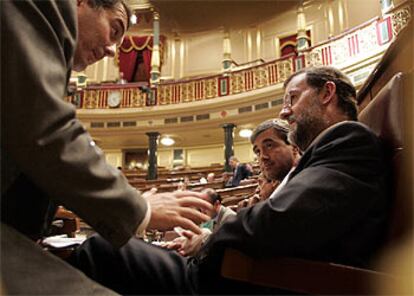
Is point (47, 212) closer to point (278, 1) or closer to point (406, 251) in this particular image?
point (406, 251)

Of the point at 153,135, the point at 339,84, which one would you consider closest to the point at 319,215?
the point at 339,84

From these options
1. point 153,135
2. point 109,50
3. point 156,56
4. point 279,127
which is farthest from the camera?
point 156,56

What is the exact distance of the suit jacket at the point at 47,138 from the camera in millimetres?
720

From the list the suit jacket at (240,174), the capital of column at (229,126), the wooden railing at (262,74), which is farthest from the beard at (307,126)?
the capital of column at (229,126)

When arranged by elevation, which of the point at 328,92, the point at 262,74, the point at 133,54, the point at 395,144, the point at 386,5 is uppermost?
the point at 133,54

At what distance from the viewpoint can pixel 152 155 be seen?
1095cm

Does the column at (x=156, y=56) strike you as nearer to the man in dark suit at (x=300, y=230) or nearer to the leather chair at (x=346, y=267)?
the man in dark suit at (x=300, y=230)

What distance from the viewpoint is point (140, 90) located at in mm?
11398

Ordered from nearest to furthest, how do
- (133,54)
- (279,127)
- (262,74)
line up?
(279,127), (262,74), (133,54)

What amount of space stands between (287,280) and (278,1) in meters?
11.4

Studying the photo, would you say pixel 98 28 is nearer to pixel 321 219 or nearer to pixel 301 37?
pixel 321 219

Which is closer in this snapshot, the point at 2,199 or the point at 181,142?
the point at 2,199

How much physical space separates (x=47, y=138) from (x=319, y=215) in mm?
748

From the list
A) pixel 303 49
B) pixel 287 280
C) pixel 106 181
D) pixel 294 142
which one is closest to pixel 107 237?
pixel 106 181
